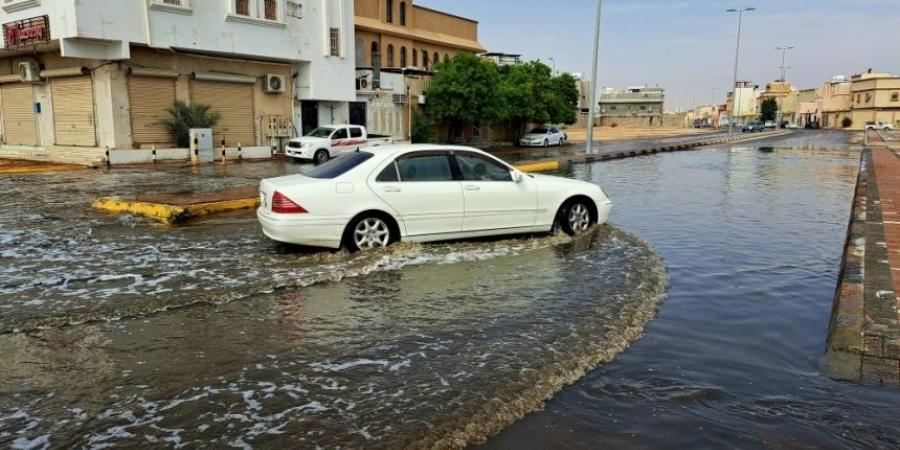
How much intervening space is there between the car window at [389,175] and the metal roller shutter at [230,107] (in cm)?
2160

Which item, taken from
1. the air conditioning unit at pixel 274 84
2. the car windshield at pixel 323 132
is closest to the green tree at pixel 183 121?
the air conditioning unit at pixel 274 84

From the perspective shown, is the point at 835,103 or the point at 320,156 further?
the point at 835,103

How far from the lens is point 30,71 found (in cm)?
2631

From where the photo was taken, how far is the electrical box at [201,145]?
25.6 metres

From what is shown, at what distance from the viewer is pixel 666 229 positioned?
35.1 feet

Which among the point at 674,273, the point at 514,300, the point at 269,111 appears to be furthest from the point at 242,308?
the point at 269,111

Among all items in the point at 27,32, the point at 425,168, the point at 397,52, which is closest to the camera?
the point at 425,168

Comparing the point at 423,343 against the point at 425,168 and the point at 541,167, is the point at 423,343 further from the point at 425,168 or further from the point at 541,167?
the point at 541,167

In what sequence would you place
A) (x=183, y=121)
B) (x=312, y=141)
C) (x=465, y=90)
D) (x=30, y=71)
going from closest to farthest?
1. (x=312, y=141)
2. (x=183, y=121)
3. (x=30, y=71)
4. (x=465, y=90)

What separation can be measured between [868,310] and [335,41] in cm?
3012

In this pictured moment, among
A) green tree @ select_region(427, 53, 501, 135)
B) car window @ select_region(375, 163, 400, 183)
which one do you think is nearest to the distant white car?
green tree @ select_region(427, 53, 501, 135)

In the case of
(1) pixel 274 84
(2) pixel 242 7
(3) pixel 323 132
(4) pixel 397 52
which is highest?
(4) pixel 397 52

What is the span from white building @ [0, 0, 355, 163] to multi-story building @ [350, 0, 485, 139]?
13.0 feet

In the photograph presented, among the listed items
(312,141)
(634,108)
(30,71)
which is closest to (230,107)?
(312,141)
